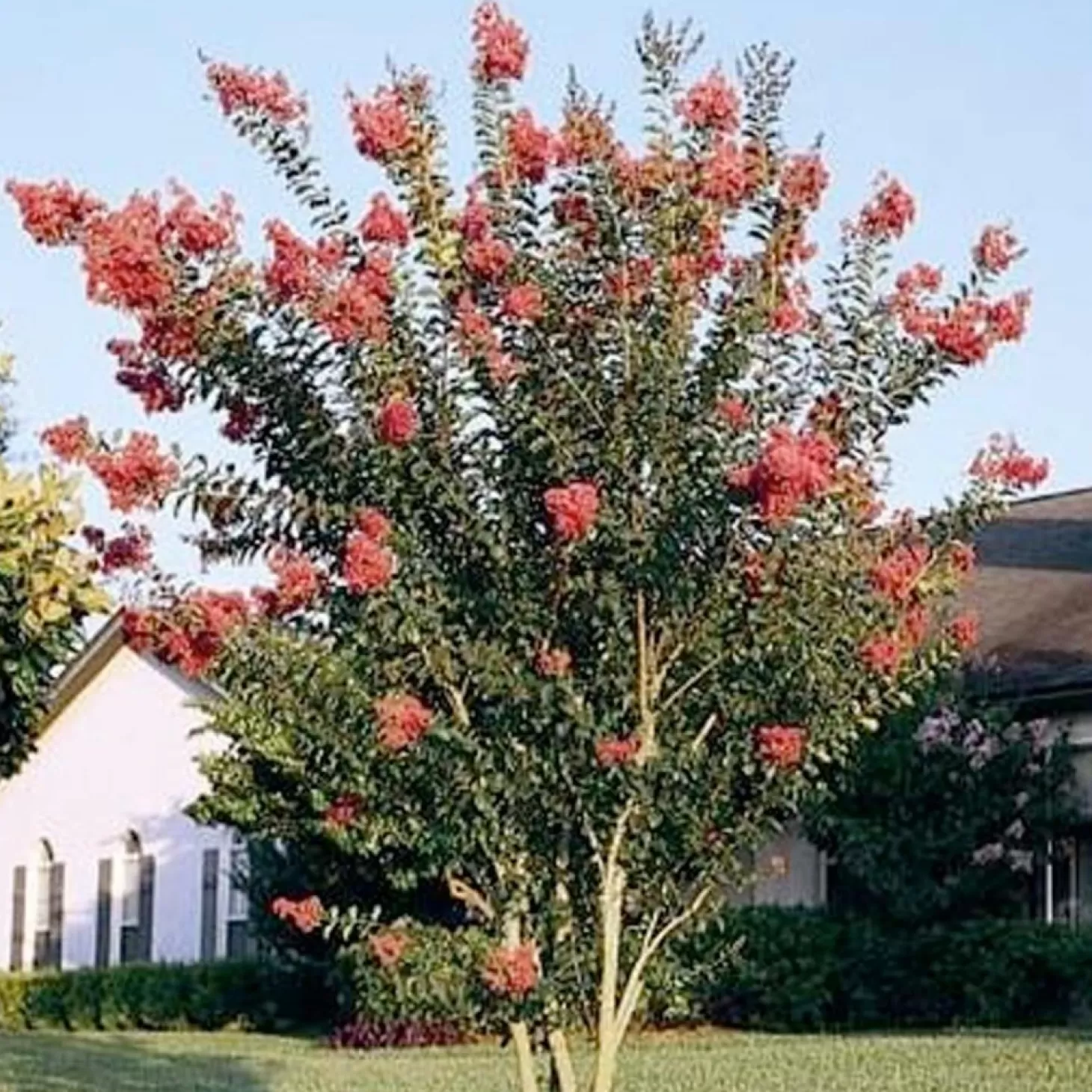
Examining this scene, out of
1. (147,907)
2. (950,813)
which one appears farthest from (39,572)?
(147,907)

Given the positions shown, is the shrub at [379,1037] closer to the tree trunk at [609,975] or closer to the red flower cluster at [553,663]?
the tree trunk at [609,975]

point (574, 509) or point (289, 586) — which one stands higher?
point (574, 509)

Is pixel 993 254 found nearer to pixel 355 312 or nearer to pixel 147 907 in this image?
pixel 355 312

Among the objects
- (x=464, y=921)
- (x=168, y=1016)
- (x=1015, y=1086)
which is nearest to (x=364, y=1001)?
(x=464, y=921)

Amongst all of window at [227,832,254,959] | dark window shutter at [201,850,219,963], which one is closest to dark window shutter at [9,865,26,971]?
dark window shutter at [201,850,219,963]

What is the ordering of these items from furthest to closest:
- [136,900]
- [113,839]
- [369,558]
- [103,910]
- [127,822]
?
1. [113,839]
2. [103,910]
3. [127,822]
4. [136,900]
5. [369,558]

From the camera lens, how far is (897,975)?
89.5 ft

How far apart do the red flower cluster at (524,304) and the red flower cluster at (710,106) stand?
2.78ft

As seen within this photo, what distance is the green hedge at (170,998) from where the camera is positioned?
32688 millimetres

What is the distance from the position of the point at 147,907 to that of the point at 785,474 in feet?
108

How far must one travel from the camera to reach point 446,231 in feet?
33.3

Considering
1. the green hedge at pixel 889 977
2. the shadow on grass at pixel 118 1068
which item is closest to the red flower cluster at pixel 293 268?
the shadow on grass at pixel 118 1068

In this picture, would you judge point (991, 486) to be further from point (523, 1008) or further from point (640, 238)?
point (523, 1008)

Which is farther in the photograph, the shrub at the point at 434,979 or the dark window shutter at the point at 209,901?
the dark window shutter at the point at 209,901
